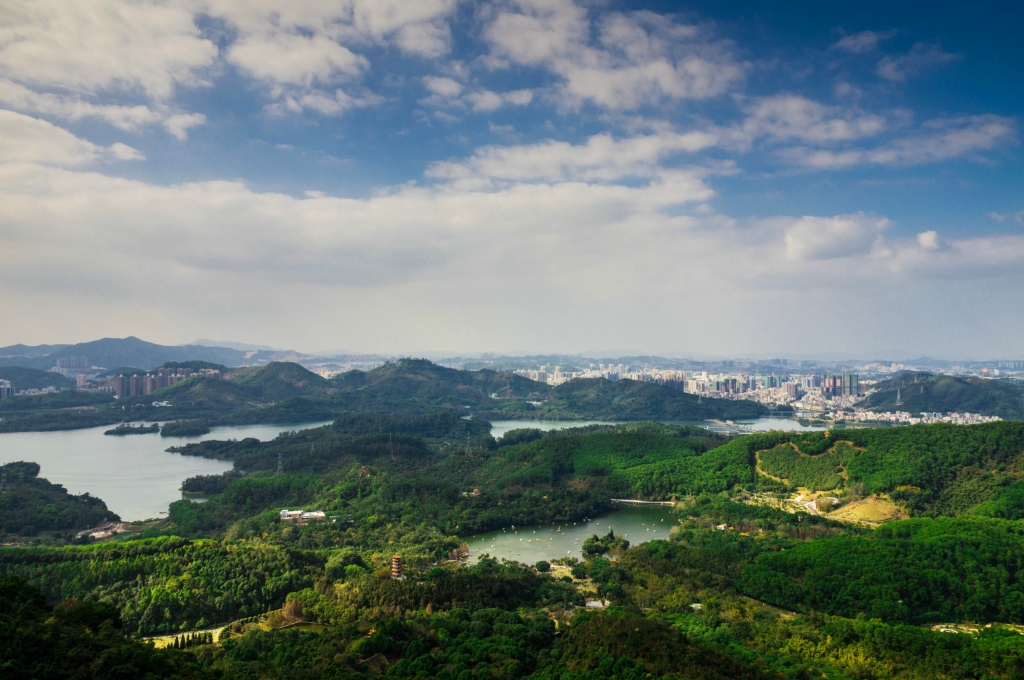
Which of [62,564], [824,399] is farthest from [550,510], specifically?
[824,399]

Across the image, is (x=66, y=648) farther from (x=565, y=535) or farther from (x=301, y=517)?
(x=565, y=535)

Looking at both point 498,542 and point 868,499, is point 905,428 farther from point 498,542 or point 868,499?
point 498,542

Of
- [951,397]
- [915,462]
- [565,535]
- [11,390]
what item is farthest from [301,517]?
[951,397]

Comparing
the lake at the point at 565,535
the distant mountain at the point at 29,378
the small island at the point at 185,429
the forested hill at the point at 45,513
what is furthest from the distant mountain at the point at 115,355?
the lake at the point at 565,535

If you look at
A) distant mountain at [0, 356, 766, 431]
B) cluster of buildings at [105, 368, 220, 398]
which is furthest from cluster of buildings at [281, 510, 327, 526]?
cluster of buildings at [105, 368, 220, 398]

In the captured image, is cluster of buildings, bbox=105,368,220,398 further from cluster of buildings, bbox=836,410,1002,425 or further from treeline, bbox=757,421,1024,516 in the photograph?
cluster of buildings, bbox=836,410,1002,425

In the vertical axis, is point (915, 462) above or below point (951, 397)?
Result: below
